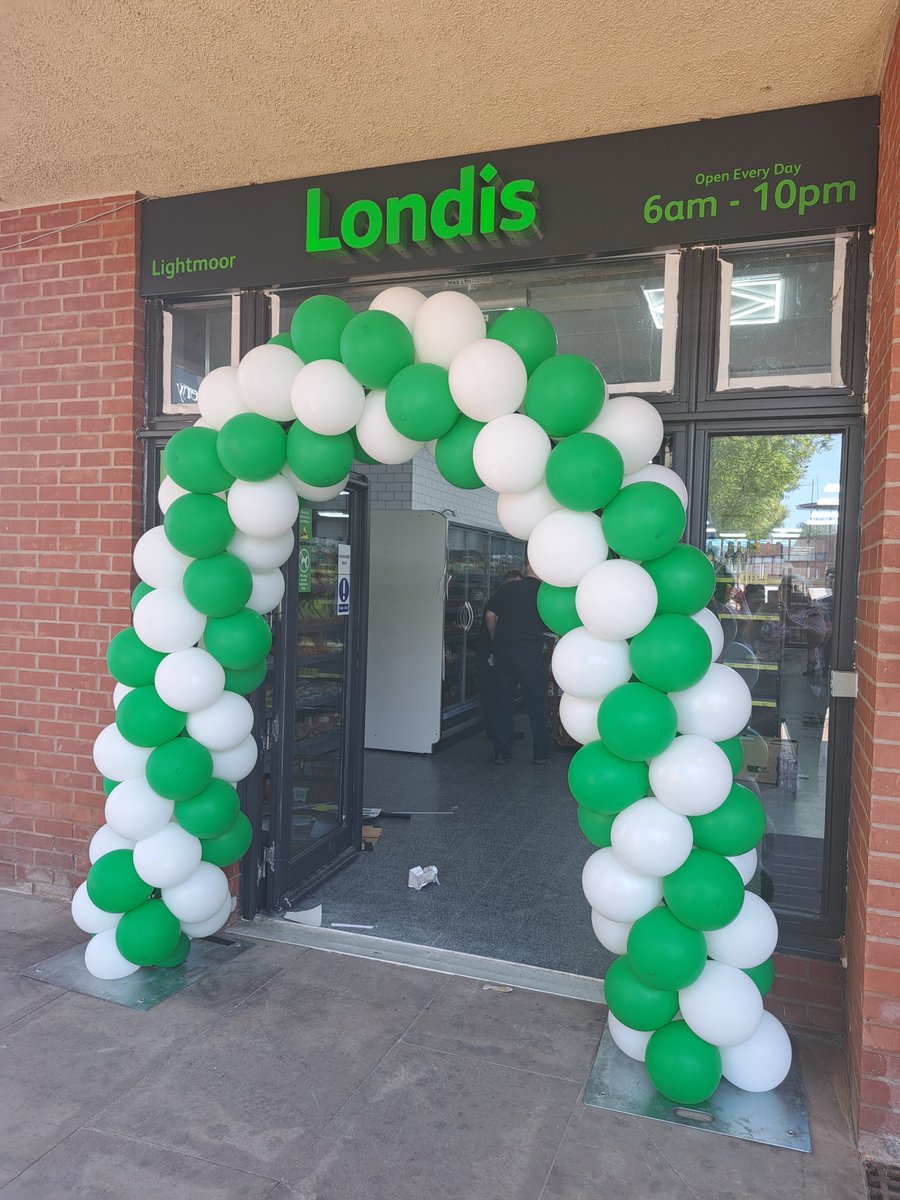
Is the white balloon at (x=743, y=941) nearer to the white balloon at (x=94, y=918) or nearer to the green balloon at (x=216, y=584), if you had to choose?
the green balloon at (x=216, y=584)

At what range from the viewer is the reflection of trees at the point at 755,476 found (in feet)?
10.2

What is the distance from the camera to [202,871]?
3.23 m

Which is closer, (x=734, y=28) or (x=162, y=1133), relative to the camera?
(x=162, y=1133)

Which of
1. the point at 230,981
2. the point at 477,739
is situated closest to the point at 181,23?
the point at 230,981

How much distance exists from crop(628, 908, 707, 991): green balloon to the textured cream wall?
2.74 metres

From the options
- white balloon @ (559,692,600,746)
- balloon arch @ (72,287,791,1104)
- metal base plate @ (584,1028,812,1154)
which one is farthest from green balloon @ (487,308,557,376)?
metal base plate @ (584,1028,812,1154)

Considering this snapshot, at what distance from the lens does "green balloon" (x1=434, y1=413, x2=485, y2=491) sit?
267 cm

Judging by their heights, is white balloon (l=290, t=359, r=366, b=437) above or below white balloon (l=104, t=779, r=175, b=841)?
above

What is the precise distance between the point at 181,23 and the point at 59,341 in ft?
6.04

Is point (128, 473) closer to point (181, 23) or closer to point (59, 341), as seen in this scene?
point (59, 341)

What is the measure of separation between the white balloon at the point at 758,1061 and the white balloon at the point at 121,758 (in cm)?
222

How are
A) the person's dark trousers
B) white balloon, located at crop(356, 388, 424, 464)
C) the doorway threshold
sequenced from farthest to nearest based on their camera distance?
the person's dark trousers
the doorway threshold
white balloon, located at crop(356, 388, 424, 464)

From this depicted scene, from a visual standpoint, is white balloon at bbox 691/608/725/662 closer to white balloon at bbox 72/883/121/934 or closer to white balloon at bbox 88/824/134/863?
white balloon at bbox 88/824/134/863

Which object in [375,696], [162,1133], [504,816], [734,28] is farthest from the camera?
[375,696]
